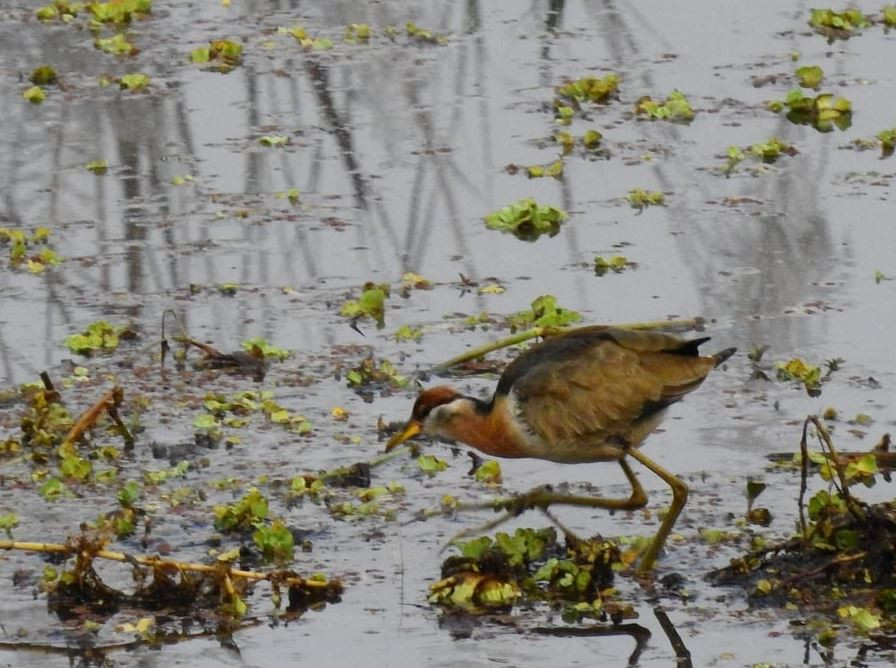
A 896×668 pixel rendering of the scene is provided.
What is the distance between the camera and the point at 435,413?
304 inches

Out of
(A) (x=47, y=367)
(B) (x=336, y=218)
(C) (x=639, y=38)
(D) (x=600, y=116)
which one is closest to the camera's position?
(A) (x=47, y=367)

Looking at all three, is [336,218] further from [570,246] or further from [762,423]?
[762,423]

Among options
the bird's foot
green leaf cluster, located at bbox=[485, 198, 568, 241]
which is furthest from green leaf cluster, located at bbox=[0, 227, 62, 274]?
the bird's foot

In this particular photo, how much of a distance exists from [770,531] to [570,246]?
3.32m

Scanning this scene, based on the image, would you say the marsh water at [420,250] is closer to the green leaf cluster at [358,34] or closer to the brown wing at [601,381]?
the green leaf cluster at [358,34]

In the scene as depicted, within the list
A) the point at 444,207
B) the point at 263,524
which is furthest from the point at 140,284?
the point at 263,524

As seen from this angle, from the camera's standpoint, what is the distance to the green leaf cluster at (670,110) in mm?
12397

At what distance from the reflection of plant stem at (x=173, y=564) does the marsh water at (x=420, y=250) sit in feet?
0.38

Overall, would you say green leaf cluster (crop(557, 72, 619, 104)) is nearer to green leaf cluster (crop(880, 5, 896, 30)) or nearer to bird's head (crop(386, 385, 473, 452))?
green leaf cluster (crop(880, 5, 896, 30))

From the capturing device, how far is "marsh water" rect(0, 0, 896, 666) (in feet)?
23.3

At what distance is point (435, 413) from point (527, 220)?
10.1 ft

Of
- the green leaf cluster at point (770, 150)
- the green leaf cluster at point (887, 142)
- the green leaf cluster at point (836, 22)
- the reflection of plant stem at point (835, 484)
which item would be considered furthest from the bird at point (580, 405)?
the green leaf cluster at point (836, 22)

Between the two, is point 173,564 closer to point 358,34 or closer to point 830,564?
point 830,564

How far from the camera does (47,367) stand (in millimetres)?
9141
